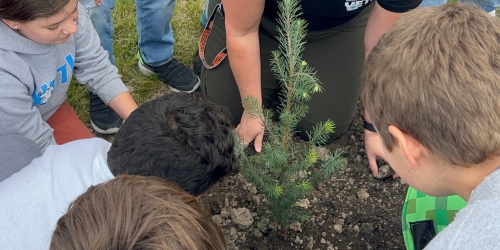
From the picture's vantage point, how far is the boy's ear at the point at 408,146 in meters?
1.16

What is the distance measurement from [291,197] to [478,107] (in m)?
0.82

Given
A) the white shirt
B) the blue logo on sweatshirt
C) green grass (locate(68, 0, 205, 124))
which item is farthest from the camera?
green grass (locate(68, 0, 205, 124))

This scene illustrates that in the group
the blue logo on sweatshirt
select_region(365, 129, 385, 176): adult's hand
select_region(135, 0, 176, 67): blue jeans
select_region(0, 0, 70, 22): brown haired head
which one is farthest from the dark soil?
select_region(0, 0, 70, 22): brown haired head

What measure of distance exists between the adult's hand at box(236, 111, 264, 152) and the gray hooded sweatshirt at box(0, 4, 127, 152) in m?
0.65

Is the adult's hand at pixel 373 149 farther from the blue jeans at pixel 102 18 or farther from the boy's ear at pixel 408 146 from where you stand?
the blue jeans at pixel 102 18

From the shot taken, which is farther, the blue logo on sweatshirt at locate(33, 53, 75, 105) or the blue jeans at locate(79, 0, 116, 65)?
the blue jeans at locate(79, 0, 116, 65)

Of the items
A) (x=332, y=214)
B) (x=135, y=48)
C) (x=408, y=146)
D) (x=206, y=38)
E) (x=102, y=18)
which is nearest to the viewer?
(x=408, y=146)

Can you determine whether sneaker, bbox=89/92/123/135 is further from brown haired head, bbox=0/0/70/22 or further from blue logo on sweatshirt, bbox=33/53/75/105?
brown haired head, bbox=0/0/70/22

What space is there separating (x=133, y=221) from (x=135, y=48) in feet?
7.28

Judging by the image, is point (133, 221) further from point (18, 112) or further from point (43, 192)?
point (18, 112)

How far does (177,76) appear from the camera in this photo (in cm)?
278

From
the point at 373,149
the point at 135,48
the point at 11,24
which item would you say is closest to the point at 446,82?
the point at 373,149

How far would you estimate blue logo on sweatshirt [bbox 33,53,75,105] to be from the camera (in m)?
1.90

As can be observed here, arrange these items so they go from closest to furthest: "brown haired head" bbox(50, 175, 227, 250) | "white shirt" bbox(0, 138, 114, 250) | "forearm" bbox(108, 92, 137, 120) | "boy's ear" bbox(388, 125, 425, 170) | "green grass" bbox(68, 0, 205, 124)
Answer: "brown haired head" bbox(50, 175, 227, 250)
"boy's ear" bbox(388, 125, 425, 170)
"white shirt" bbox(0, 138, 114, 250)
"forearm" bbox(108, 92, 137, 120)
"green grass" bbox(68, 0, 205, 124)
